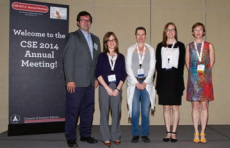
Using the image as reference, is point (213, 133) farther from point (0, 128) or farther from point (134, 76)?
point (0, 128)

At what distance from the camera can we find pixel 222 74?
5098mm

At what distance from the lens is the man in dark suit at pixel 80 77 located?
3.31 m

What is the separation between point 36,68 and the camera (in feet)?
13.3

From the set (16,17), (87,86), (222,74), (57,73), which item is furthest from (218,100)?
(16,17)

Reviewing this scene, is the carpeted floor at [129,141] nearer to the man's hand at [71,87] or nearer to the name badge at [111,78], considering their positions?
the man's hand at [71,87]

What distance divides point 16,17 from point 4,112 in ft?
6.69

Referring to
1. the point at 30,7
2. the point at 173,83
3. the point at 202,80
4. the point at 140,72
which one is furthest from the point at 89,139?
the point at 30,7

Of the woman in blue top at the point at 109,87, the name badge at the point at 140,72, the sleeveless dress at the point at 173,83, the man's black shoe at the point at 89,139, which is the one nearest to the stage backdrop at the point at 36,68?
the man's black shoe at the point at 89,139

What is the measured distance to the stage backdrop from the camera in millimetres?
3949

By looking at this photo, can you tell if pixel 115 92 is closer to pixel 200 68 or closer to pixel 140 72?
pixel 140 72

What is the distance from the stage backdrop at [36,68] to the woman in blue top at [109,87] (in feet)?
3.78

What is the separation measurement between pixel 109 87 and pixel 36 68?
→ 4.99 feet

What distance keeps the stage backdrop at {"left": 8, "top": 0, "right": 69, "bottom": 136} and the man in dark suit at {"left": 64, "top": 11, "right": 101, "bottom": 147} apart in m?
0.82

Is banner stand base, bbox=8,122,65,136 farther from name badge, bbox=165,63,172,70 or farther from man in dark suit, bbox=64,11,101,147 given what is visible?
name badge, bbox=165,63,172,70
